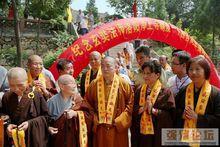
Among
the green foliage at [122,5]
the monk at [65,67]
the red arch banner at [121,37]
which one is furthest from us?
the green foliage at [122,5]

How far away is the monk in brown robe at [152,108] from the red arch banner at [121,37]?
2631 mm

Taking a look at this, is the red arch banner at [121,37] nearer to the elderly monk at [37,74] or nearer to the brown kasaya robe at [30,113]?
the elderly monk at [37,74]

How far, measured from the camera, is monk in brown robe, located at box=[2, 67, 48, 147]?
3.55 m

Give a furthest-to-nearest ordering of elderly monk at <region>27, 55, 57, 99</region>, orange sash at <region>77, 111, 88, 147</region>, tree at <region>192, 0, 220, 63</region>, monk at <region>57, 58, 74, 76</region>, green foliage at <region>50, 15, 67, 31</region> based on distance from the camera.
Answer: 1. tree at <region>192, 0, 220, 63</region>
2. green foliage at <region>50, 15, 67, 31</region>
3. monk at <region>57, 58, 74, 76</region>
4. elderly monk at <region>27, 55, 57, 99</region>
5. orange sash at <region>77, 111, 88, 147</region>

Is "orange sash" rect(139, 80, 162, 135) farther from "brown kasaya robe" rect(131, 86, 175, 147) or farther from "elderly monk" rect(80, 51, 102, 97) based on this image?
"elderly monk" rect(80, 51, 102, 97)

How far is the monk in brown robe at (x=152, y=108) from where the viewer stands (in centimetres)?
371

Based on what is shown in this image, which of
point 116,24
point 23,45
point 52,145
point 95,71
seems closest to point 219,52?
point 23,45

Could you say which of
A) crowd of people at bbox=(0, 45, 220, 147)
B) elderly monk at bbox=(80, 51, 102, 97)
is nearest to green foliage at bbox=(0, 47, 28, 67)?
elderly monk at bbox=(80, 51, 102, 97)

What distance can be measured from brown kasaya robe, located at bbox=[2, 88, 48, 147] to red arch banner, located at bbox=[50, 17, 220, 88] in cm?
251

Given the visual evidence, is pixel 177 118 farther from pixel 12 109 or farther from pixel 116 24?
pixel 116 24

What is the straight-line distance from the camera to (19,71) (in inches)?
136

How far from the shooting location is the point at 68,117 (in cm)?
372

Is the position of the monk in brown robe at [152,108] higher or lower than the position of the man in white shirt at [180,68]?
lower

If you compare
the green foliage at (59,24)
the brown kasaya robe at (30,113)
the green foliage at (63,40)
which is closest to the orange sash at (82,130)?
the brown kasaya robe at (30,113)
